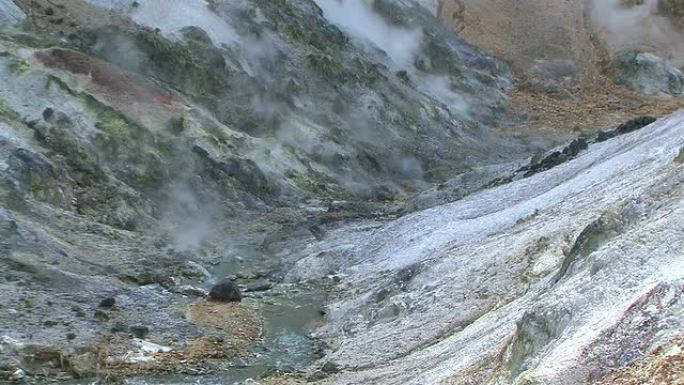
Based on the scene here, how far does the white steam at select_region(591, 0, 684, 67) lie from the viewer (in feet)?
310

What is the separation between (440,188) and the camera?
5138 centimetres

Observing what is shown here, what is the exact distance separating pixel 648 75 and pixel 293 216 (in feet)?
173

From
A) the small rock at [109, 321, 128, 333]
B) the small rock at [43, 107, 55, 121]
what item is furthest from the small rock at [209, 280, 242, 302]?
the small rock at [43, 107, 55, 121]

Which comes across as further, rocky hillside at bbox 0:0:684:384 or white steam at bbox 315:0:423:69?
white steam at bbox 315:0:423:69

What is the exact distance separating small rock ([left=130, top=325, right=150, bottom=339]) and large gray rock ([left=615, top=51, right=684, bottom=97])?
67.7 meters

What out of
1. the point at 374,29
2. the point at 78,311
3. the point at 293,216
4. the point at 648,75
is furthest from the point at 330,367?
the point at 648,75

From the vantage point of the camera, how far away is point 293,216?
48.2 m

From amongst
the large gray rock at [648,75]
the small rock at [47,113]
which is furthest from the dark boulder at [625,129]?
the large gray rock at [648,75]

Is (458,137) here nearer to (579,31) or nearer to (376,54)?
(376,54)

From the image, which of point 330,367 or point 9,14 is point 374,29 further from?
point 330,367

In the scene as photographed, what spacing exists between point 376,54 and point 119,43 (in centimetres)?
2745

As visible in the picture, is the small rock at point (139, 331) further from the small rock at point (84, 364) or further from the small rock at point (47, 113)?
the small rock at point (47, 113)

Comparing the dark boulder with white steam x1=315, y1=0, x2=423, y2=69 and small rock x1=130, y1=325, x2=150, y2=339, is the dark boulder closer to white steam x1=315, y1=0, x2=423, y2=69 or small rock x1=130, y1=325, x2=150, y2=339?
small rock x1=130, y1=325, x2=150, y2=339

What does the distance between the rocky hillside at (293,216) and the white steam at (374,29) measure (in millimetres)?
2417
